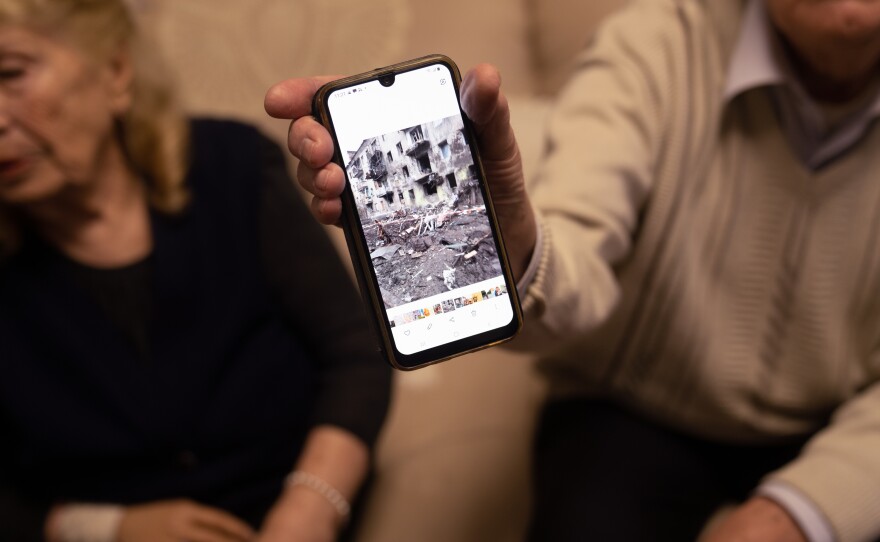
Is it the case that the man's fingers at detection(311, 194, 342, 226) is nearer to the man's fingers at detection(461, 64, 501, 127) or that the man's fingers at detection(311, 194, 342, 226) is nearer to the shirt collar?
the man's fingers at detection(461, 64, 501, 127)

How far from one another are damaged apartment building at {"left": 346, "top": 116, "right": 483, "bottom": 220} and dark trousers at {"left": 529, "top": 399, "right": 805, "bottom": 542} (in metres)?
0.44

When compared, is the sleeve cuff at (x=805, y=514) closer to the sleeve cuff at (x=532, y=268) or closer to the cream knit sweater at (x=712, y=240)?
the cream knit sweater at (x=712, y=240)

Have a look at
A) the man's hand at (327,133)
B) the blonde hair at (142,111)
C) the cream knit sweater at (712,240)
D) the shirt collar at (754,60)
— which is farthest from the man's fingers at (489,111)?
the blonde hair at (142,111)

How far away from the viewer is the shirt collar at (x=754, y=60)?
27.5 inches

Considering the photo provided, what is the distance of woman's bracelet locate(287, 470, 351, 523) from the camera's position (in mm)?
761

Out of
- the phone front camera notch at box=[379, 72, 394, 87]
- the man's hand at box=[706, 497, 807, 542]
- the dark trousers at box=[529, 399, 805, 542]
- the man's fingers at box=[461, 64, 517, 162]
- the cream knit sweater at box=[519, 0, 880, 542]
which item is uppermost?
the phone front camera notch at box=[379, 72, 394, 87]

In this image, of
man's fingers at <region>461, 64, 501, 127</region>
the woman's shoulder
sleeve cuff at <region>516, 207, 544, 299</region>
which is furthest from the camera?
the woman's shoulder

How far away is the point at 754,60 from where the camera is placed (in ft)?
2.31

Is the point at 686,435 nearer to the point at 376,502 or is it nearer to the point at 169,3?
the point at 376,502

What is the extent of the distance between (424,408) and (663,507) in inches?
13.0

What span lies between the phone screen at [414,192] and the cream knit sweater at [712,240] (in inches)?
8.0

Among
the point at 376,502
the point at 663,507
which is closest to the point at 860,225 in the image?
the point at 663,507

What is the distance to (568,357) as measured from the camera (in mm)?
845

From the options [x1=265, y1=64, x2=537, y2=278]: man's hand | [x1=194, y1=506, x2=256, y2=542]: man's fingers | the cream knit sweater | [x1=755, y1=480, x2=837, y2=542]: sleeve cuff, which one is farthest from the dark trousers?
[x1=265, y1=64, x2=537, y2=278]: man's hand
